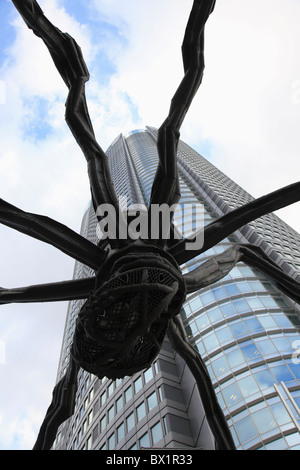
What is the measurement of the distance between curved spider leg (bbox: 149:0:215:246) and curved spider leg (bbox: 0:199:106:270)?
2.47ft

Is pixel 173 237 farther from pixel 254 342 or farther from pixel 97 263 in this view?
pixel 254 342

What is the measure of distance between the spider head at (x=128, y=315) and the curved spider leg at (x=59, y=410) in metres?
0.85

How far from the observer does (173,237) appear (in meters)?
4.47

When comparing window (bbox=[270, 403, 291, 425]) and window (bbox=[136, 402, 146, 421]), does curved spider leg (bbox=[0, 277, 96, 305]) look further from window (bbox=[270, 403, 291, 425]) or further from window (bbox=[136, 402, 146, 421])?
window (bbox=[136, 402, 146, 421])

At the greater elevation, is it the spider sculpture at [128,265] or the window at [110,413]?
the window at [110,413]

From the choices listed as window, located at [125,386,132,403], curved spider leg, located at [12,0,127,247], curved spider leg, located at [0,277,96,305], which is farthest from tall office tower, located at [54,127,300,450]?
curved spider leg, located at [12,0,127,247]

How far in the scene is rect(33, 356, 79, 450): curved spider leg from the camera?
13.9 ft

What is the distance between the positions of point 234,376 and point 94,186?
18428mm

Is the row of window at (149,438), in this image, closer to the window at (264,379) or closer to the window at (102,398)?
the window at (102,398)

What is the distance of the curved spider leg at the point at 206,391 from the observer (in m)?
4.13

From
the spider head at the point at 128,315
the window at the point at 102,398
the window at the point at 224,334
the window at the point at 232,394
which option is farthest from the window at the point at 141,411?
the spider head at the point at 128,315

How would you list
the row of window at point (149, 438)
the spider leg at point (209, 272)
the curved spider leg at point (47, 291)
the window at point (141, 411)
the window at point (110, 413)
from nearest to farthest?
1. the curved spider leg at point (47, 291)
2. the spider leg at point (209, 272)
3. the row of window at point (149, 438)
4. the window at point (141, 411)
5. the window at point (110, 413)

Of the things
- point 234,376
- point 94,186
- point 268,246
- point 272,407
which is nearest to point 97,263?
point 94,186

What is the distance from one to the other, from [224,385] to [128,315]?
1855 cm
